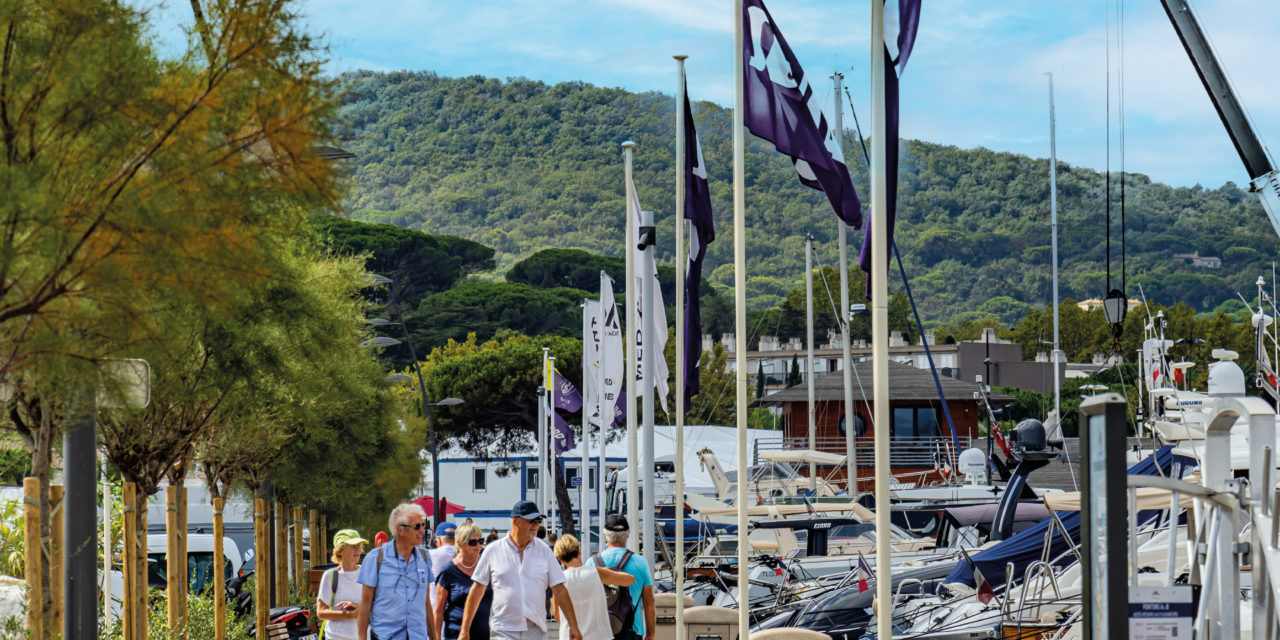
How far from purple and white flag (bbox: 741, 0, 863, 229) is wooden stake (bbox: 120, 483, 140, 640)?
6.49 meters

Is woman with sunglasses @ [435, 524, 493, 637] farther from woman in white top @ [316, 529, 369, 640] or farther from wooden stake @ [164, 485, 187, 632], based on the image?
wooden stake @ [164, 485, 187, 632]

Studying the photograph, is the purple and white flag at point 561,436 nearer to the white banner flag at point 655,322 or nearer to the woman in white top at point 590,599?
the white banner flag at point 655,322

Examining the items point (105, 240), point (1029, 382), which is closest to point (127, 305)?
point (105, 240)

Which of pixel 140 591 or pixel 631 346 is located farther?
pixel 631 346

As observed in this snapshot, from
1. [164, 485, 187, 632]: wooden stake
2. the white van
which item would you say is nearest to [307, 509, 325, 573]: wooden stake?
the white van

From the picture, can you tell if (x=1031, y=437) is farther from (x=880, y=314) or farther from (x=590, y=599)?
(x=880, y=314)

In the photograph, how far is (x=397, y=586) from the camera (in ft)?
34.3

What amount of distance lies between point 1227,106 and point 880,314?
667cm

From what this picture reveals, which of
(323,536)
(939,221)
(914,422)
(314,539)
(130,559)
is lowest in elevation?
(323,536)

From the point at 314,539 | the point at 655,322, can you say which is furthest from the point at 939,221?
→ the point at 655,322

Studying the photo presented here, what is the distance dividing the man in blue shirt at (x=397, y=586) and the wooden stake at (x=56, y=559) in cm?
218

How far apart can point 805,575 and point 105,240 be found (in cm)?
1765

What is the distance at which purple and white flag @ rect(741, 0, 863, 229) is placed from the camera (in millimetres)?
11695

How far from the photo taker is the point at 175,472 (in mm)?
17109
